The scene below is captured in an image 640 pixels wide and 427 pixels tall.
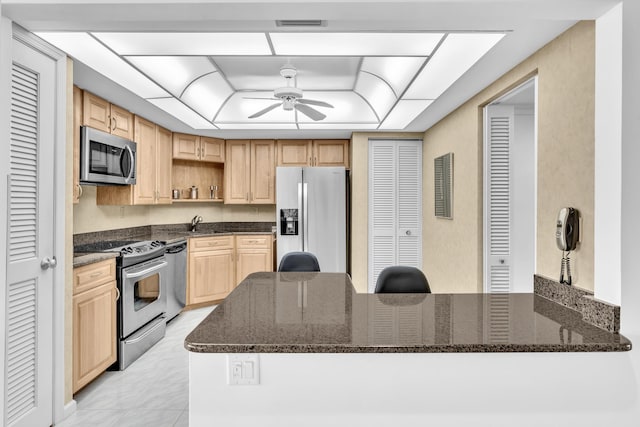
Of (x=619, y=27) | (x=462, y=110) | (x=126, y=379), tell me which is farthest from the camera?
(x=462, y=110)

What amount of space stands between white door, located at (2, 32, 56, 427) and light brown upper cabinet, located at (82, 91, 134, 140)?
0.98m

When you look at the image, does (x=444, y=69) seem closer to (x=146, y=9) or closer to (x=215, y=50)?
(x=215, y=50)

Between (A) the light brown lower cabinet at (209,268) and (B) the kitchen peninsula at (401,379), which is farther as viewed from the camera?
(A) the light brown lower cabinet at (209,268)

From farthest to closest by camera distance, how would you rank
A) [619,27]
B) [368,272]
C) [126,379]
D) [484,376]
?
[368,272] → [126,379] → [619,27] → [484,376]

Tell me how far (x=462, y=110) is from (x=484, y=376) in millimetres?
A: 2745

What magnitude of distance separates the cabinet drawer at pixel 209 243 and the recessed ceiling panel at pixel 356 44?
3.01 m

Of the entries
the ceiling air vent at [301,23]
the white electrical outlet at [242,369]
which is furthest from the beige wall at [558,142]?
the white electrical outlet at [242,369]

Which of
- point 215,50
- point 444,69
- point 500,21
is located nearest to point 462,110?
point 444,69

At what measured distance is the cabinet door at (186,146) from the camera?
4.94m

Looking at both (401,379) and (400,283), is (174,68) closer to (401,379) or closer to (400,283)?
(400,283)

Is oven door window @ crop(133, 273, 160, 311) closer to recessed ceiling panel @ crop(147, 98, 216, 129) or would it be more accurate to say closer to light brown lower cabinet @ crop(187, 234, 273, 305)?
light brown lower cabinet @ crop(187, 234, 273, 305)

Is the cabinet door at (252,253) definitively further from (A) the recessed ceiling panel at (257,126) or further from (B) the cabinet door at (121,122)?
(B) the cabinet door at (121,122)

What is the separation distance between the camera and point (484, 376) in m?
1.40

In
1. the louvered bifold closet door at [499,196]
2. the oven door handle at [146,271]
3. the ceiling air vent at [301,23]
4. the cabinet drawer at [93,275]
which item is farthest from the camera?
the oven door handle at [146,271]
